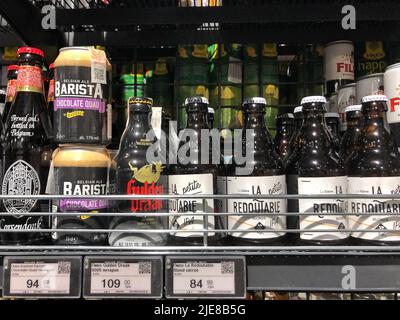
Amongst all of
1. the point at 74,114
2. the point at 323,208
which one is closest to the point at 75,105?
the point at 74,114

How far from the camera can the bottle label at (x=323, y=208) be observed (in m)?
0.78

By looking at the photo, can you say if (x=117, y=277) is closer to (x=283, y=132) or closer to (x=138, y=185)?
(x=138, y=185)

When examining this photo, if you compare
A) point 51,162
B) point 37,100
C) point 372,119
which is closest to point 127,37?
point 37,100

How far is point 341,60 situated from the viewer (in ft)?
3.87

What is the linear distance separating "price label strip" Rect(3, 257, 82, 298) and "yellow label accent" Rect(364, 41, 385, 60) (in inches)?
43.4

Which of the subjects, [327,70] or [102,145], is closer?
[102,145]

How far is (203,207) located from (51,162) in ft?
1.26

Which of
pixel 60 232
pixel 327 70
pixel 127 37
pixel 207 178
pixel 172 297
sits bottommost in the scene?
pixel 172 297

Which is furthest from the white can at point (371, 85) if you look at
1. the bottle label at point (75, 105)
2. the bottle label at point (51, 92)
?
the bottle label at point (51, 92)

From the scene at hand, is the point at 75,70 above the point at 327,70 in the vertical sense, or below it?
below

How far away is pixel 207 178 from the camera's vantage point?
2.64 ft

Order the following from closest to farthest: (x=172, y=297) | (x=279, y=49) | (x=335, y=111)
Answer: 1. (x=172, y=297)
2. (x=335, y=111)
3. (x=279, y=49)

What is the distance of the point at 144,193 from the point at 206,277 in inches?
8.4

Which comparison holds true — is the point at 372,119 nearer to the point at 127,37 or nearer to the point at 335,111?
the point at 335,111
